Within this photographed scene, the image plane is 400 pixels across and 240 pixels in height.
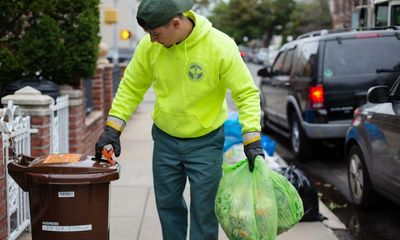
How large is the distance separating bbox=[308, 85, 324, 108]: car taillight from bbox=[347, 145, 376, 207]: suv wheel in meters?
1.55

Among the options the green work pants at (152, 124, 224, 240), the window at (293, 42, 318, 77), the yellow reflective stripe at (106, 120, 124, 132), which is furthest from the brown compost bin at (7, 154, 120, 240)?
the window at (293, 42, 318, 77)

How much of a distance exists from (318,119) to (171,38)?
15.9ft

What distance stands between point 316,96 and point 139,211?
325 cm

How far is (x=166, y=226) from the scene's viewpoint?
3.95 metres

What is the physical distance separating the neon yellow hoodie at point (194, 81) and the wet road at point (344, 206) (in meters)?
2.17

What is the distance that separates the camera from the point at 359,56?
25.4 feet

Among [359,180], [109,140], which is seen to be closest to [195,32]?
[109,140]

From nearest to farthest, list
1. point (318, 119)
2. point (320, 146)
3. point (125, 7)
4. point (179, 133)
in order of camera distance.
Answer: point (179, 133)
point (318, 119)
point (320, 146)
point (125, 7)

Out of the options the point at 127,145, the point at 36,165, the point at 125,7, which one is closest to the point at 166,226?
the point at 36,165

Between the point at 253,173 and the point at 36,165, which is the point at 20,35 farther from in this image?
the point at 253,173

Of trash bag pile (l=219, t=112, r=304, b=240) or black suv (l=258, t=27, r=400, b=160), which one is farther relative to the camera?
black suv (l=258, t=27, r=400, b=160)

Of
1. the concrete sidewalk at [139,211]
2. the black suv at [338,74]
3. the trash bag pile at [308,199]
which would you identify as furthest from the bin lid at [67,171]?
the black suv at [338,74]

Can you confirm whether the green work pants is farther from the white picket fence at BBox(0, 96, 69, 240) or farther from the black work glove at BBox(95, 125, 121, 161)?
the white picket fence at BBox(0, 96, 69, 240)

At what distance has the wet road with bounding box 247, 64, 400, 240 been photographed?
17.8 feet
